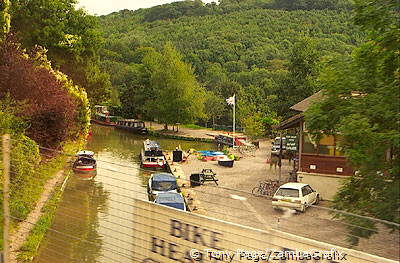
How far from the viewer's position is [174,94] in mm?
49688

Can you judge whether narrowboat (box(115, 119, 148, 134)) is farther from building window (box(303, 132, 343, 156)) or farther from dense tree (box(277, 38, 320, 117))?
building window (box(303, 132, 343, 156))

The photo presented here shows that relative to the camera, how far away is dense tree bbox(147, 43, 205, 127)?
4916 cm

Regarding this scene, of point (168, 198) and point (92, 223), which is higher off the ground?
point (92, 223)

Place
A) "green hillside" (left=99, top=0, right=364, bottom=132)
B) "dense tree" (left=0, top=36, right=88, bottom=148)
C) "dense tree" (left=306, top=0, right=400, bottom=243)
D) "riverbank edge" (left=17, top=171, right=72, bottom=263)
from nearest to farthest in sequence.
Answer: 1. "dense tree" (left=306, top=0, right=400, bottom=243)
2. "riverbank edge" (left=17, top=171, right=72, bottom=263)
3. "dense tree" (left=0, top=36, right=88, bottom=148)
4. "green hillside" (left=99, top=0, right=364, bottom=132)

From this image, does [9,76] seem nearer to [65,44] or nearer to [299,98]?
[65,44]

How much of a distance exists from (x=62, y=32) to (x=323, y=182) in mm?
24217

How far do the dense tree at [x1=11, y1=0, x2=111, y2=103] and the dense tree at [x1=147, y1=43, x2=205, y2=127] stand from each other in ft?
36.4

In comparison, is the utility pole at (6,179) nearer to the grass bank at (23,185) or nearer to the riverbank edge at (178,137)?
the grass bank at (23,185)

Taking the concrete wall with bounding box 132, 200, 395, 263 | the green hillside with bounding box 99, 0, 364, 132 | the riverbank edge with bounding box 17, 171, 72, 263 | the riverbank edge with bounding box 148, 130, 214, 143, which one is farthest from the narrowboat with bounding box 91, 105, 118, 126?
the concrete wall with bounding box 132, 200, 395, 263

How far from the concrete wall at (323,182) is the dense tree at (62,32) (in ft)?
74.8

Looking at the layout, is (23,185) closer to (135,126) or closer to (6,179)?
(6,179)

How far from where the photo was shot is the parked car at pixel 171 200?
16031 mm

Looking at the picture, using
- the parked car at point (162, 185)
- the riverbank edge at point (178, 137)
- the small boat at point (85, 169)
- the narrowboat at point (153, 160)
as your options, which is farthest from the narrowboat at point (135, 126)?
the parked car at point (162, 185)

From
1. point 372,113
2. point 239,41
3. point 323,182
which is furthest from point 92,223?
point 239,41
